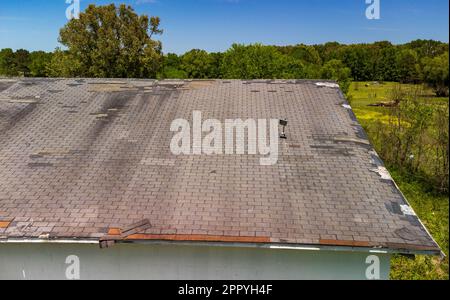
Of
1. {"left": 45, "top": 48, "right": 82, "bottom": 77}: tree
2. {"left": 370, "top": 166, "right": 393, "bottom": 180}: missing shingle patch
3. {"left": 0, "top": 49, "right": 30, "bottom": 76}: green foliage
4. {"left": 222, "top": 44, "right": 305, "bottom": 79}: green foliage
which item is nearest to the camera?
{"left": 370, "top": 166, "right": 393, "bottom": 180}: missing shingle patch

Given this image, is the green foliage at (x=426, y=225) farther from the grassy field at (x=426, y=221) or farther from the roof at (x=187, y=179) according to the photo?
the roof at (x=187, y=179)

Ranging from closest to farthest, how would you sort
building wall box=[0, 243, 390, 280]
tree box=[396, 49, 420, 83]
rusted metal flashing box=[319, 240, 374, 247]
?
rusted metal flashing box=[319, 240, 374, 247] < building wall box=[0, 243, 390, 280] < tree box=[396, 49, 420, 83]

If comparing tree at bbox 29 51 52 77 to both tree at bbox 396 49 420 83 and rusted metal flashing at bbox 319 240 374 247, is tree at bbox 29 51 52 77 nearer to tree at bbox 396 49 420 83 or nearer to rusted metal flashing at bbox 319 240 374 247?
tree at bbox 396 49 420 83

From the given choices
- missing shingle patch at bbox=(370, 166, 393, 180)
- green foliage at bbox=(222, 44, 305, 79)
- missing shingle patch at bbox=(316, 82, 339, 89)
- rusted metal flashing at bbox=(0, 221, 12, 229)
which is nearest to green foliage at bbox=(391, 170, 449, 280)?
missing shingle patch at bbox=(370, 166, 393, 180)

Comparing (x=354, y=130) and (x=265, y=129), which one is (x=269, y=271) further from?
(x=354, y=130)

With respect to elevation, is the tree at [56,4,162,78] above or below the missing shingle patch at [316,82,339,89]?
above

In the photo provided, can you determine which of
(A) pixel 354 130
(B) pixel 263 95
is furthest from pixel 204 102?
(A) pixel 354 130

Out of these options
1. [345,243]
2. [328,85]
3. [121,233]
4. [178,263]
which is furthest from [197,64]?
[345,243]
